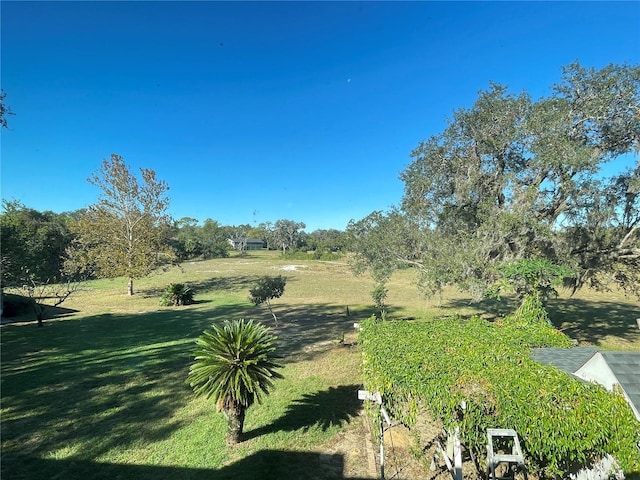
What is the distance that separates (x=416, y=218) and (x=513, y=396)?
502 inches

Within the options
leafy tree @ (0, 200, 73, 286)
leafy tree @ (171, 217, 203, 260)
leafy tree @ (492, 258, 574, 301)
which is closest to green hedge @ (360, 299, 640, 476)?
leafy tree @ (492, 258, 574, 301)

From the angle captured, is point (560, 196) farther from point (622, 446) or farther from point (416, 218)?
point (622, 446)

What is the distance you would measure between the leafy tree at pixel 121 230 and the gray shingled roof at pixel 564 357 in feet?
99.5

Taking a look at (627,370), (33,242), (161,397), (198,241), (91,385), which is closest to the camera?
(627,370)

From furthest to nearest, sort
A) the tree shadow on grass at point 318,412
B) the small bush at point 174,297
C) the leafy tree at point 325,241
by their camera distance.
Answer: the leafy tree at point 325,241 → the small bush at point 174,297 → the tree shadow on grass at point 318,412

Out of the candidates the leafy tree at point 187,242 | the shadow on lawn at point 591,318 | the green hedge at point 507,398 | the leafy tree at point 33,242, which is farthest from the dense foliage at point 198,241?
the green hedge at point 507,398

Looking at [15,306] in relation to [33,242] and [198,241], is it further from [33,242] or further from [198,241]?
[198,241]

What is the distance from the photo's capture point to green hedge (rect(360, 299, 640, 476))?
148 inches

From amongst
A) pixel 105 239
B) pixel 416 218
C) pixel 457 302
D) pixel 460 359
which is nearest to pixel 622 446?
pixel 460 359

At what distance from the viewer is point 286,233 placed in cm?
10500

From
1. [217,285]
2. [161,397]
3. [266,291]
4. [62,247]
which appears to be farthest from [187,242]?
[161,397]

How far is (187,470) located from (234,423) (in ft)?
4.07

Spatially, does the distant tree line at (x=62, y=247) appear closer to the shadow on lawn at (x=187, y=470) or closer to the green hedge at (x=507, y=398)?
the shadow on lawn at (x=187, y=470)

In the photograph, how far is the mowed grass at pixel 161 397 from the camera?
6590 mm
